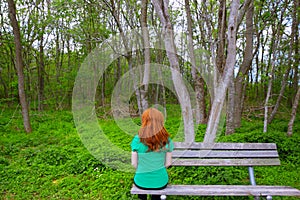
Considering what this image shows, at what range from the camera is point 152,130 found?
255 centimetres

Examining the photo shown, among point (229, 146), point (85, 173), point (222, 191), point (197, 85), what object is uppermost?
point (197, 85)

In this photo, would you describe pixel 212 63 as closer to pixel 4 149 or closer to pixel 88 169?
pixel 88 169

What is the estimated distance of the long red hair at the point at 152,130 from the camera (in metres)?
2.54

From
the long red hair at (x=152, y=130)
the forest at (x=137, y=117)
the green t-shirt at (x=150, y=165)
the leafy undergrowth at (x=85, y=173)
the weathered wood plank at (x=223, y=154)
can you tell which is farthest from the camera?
the forest at (x=137, y=117)

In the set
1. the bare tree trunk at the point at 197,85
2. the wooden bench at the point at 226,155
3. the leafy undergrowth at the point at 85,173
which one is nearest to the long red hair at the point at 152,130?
the wooden bench at the point at 226,155

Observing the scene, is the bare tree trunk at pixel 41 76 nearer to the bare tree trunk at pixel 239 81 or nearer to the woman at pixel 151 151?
the bare tree trunk at pixel 239 81

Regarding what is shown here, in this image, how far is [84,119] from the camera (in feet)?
12.5

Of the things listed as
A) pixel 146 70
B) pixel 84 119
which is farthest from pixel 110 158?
pixel 146 70

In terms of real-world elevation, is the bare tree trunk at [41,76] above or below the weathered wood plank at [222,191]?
above

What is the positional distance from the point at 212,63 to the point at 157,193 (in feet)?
10.9

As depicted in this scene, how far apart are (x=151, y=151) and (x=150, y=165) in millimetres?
170

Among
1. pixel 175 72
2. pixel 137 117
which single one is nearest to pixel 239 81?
pixel 137 117

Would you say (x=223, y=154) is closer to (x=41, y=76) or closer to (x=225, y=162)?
(x=225, y=162)

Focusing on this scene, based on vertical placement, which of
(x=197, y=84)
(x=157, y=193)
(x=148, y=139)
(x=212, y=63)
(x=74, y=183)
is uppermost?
(x=212, y=63)
